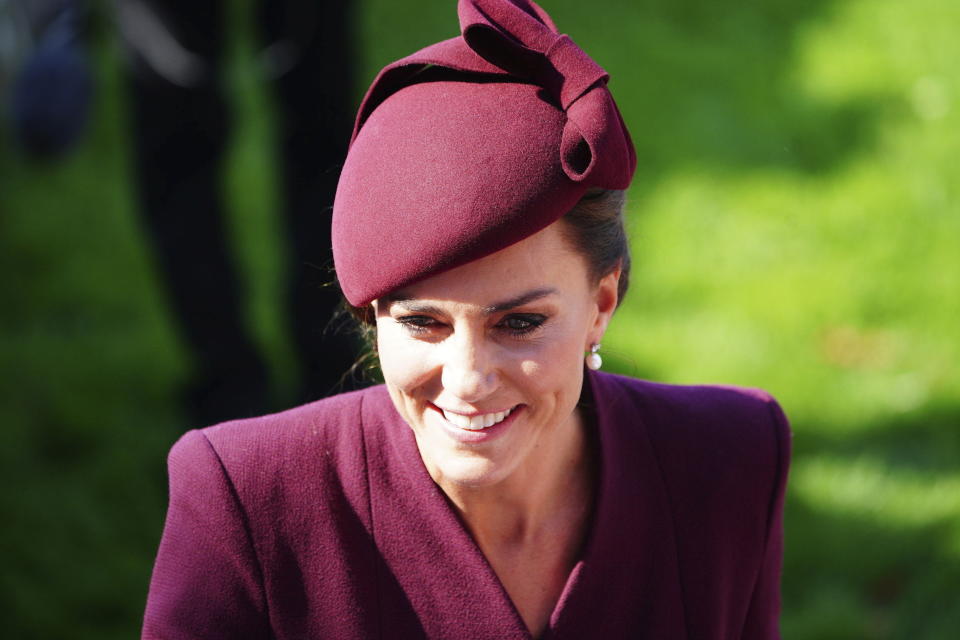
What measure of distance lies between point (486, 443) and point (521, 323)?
0.62ft

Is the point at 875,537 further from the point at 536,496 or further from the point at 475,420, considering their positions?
the point at 475,420

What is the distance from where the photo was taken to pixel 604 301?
2127 mm

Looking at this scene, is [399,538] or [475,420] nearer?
[475,420]

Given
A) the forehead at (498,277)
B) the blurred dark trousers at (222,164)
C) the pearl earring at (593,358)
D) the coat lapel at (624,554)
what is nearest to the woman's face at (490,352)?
the forehead at (498,277)

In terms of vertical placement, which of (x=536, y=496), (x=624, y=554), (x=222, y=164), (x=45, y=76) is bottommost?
(x=624, y=554)

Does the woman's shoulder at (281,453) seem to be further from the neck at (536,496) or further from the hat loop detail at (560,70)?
the hat loop detail at (560,70)

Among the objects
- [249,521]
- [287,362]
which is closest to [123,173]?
[287,362]

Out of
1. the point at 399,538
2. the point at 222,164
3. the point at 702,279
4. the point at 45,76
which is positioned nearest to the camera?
the point at 399,538

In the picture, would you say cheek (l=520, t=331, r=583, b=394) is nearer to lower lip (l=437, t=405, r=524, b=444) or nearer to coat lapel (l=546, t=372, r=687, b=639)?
lower lip (l=437, t=405, r=524, b=444)

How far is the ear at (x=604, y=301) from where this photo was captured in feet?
6.88

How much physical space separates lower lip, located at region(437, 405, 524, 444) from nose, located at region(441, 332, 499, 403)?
0.07 meters

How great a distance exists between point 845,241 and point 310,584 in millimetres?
3605

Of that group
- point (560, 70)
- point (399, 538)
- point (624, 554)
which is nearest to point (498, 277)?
point (560, 70)

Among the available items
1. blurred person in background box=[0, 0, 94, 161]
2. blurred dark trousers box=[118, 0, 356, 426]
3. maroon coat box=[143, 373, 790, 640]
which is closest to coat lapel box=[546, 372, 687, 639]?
maroon coat box=[143, 373, 790, 640]
